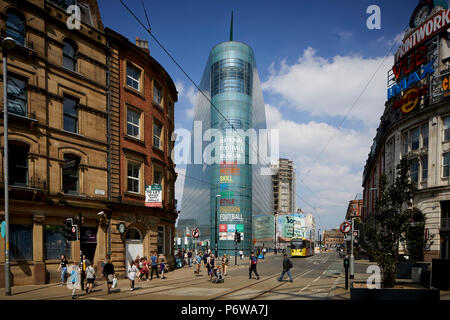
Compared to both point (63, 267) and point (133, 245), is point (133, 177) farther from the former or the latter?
point (63, 267)

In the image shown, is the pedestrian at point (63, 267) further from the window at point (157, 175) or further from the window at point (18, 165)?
the window at point (157, 175)

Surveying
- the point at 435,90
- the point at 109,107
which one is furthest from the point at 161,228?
the point at 435,90

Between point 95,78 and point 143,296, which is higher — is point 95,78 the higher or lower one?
the higher one

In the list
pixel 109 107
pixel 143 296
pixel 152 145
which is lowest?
pixel 143 296

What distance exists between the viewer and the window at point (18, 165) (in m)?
17.4

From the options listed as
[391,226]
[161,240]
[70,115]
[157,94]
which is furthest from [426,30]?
[70,115]

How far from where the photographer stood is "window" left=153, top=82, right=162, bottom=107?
91.1 ft

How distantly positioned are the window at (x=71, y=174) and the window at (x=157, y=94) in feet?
30.0

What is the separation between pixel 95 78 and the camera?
22188 millimetres

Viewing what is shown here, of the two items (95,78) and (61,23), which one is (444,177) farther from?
(61,23)

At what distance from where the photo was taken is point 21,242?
682 inches

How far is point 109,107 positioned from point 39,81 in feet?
16.1

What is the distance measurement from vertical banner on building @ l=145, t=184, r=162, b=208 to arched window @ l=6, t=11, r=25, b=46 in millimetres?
11721

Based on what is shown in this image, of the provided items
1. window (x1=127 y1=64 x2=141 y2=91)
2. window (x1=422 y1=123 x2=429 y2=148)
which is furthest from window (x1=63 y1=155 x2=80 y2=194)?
window (x1=422 y1=123 x2=429 y2=148)
